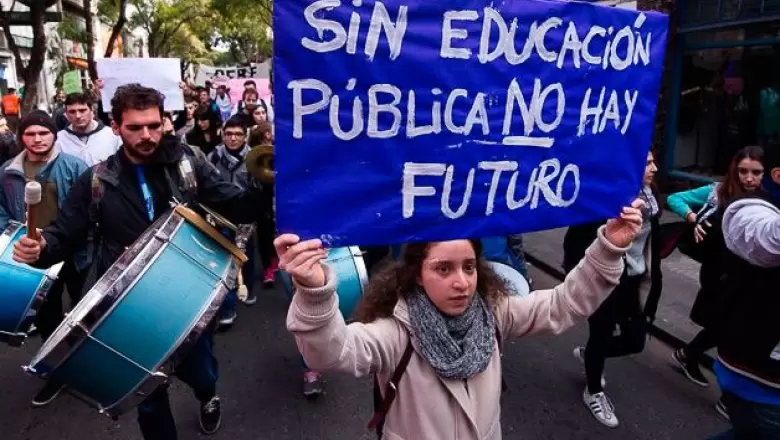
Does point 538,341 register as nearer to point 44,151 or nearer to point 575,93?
point 575,93

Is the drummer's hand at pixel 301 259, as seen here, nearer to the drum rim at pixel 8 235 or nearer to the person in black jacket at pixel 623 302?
the person in black jacket at pixel 623 302

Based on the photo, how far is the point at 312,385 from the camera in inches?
155

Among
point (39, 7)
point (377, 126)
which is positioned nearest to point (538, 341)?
point (377, 126)

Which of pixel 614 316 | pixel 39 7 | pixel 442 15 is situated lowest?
pixel 614 316

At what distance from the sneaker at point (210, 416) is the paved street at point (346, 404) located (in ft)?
0.20

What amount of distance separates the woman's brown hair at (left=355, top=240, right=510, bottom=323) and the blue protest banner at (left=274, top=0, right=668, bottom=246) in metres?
0.17

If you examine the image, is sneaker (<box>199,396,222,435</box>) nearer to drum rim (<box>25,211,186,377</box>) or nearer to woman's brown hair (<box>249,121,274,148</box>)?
drum rim (<box>25,211,186,377</box>)

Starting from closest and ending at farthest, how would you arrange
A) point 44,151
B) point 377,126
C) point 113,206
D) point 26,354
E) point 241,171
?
point 377,126 < point 113,206 < point 44,151 < point 26,354 < point 241,171

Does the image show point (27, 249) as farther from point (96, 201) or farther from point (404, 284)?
point (404, 284)

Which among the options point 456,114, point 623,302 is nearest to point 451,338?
point 456,114

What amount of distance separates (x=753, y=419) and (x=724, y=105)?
26.0 ft

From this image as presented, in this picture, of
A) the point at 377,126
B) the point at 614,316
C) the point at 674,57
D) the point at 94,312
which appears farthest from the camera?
the point at 674,57

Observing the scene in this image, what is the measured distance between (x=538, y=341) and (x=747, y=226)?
2.86 meters

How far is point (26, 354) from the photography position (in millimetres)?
4684
